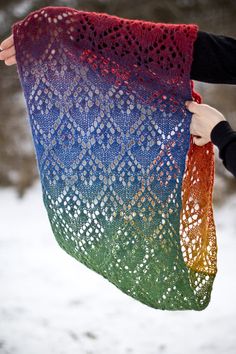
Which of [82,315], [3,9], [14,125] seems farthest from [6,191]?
[82,315]

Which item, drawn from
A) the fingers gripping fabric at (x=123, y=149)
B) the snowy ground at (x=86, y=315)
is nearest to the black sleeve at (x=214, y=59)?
the fingers gripping fabric at (x=123, y=149)

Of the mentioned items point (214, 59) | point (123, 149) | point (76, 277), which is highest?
point (214, 59)

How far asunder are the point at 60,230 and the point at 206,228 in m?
0.32

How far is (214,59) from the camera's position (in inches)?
40.7

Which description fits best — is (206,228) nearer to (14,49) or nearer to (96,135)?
(96,135)

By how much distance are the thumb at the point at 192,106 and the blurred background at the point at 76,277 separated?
3.90 ft

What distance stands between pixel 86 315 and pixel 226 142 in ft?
4.53

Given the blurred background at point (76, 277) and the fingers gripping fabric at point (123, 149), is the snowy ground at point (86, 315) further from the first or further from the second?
the fingers gripping fabric at point (123, 149)

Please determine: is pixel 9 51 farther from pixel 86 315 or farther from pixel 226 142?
pixel 86 315

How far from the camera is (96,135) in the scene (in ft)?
3.78

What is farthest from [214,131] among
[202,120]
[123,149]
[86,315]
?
[86,315]

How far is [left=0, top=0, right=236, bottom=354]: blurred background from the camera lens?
81.5 inches

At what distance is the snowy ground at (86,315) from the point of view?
2.04m

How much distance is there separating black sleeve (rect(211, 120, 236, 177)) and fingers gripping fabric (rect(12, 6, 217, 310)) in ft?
0.31
